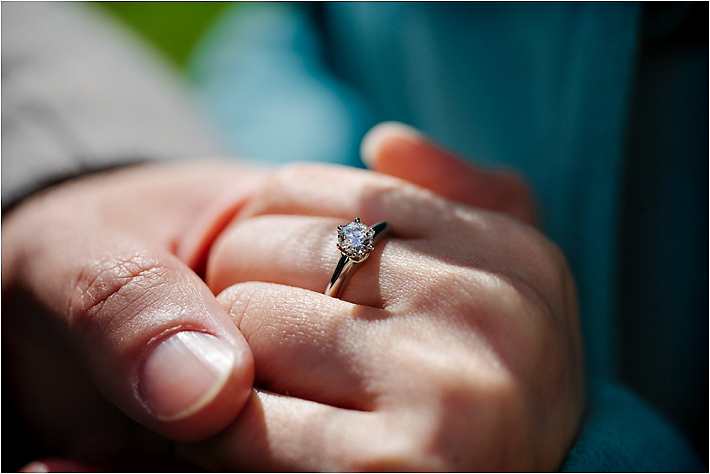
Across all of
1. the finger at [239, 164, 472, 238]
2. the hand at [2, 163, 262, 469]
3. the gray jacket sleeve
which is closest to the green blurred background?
the gray jacket sleeve

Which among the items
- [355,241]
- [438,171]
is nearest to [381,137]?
[438,171]

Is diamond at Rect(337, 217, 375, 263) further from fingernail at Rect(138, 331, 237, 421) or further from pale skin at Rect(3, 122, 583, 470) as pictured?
fingernail at Rect(138, 331, 237, 421)

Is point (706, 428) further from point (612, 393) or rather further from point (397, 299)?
point (397, 299)

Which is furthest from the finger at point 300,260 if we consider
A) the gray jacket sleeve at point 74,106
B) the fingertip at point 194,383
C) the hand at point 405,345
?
the gray jacket sleeve at point 74,106

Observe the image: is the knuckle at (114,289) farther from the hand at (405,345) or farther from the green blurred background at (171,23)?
the green blurred background at (171,23)

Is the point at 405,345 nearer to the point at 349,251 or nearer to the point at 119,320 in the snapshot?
the point at 349,251

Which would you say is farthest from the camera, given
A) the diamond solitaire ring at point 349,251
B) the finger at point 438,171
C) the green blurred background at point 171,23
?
the green blurred background at point 171,23
